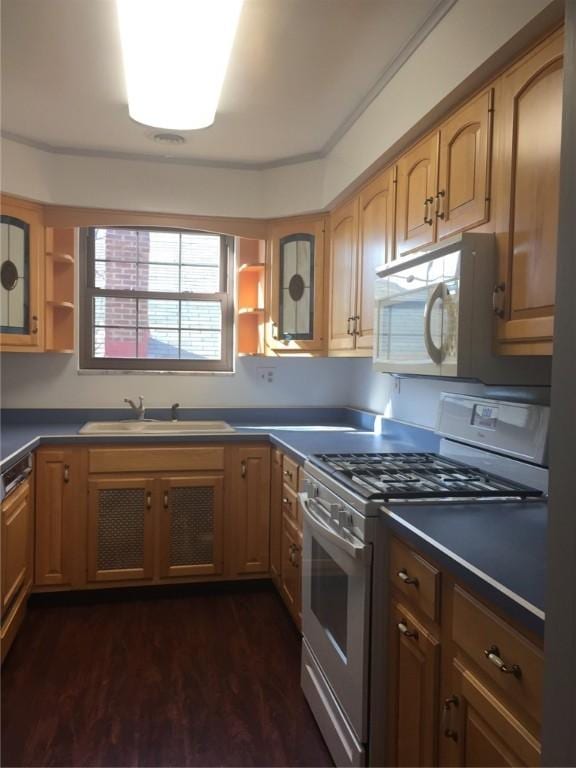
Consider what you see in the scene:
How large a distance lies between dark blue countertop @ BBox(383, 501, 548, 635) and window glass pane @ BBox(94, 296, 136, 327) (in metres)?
2.58

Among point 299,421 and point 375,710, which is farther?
point 299,421

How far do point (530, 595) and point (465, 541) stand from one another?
0.32m

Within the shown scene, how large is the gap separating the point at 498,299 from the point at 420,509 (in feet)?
2.11

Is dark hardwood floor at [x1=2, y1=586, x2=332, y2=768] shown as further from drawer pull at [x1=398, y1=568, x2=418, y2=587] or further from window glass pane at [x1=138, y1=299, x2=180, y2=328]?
window glass pane at [x1=138, y1=299, x2=180, y2=328]

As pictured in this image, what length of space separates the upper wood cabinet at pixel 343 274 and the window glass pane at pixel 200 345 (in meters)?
0.86

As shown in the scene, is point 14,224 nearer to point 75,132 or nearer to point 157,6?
point 75,132

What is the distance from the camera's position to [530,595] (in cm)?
111

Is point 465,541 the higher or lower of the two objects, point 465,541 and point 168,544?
the higher

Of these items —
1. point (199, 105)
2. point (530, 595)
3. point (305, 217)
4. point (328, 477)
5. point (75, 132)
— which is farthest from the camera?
point (305, 217)

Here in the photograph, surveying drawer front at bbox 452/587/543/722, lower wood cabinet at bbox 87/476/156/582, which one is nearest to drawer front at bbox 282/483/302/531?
lower wood cabinet at bbox 87/476/156/582

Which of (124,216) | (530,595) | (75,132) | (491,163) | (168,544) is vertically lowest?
(168,544)

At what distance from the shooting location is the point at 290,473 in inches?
115

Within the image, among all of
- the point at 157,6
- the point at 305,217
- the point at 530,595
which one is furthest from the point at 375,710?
the point at 305,217

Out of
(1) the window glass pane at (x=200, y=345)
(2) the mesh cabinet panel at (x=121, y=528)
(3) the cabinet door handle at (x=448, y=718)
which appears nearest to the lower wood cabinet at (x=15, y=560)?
(2) the mesh cabinet panel at (x=121, y=528)
